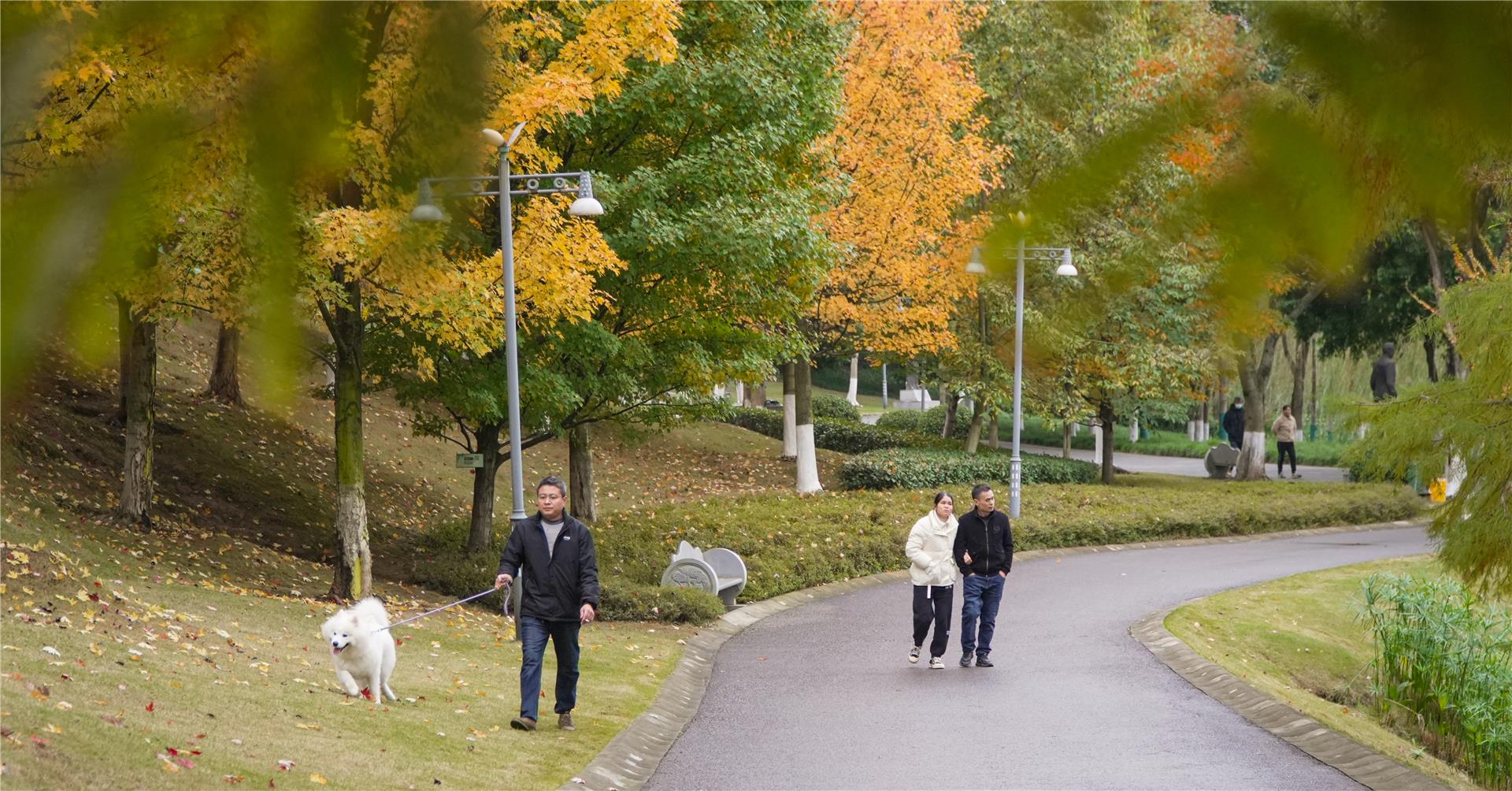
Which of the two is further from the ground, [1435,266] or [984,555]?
[1435,266]

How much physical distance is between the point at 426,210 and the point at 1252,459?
3375cm

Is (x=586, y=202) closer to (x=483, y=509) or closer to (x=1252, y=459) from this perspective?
(x=483, y=509)

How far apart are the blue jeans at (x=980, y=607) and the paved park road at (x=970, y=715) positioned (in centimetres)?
28

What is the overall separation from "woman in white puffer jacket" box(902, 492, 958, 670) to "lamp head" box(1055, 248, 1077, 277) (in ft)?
36.5

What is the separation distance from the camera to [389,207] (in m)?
1.39

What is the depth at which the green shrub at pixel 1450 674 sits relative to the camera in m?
11.4

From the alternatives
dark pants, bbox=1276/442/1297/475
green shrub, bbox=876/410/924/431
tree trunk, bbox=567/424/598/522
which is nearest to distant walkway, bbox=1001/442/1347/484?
dark pants, bbox=1276/442/1297/475

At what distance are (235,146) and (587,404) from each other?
17234mm

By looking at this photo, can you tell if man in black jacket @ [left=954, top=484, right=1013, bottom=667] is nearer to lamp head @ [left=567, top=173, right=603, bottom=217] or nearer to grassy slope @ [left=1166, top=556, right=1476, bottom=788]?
grassy slope @ [left=1166, top=556, right=1476, bottom=788]

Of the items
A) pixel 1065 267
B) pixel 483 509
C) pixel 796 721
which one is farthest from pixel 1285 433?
pixel 1065 267

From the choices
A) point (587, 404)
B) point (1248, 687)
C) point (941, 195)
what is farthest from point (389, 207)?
point (587, 404)

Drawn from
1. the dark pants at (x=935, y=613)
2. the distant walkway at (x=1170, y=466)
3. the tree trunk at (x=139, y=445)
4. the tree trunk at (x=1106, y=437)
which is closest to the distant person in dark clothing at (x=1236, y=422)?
the distant walkway at (x=1170, y=466)

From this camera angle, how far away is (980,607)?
1343 centimetres

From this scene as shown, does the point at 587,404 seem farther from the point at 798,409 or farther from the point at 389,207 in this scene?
the point at 389,207
